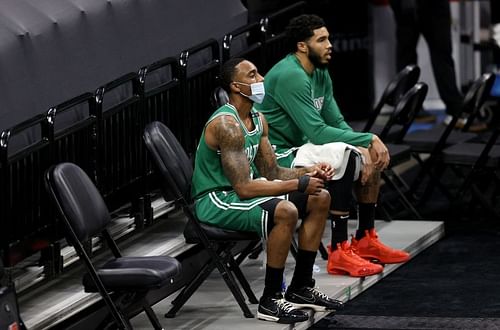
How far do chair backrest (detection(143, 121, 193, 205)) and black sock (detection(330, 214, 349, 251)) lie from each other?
3.57 ft

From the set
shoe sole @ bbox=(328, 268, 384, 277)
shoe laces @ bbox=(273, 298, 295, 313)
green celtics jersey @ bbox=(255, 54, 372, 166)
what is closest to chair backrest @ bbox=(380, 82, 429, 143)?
green celtics jersey @ bbox=(255, 54, 372, 166)

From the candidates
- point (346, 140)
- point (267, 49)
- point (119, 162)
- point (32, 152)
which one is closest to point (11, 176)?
point (32, 152)

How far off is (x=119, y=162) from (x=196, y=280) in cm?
85

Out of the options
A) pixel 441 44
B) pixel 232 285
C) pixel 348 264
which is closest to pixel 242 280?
pixel 232 285

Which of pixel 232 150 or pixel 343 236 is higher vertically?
pixel 232 150

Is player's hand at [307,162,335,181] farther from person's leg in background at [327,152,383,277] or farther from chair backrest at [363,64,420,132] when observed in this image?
chair backrest at [363,64,420,132]

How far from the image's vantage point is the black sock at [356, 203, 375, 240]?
814 centimetres

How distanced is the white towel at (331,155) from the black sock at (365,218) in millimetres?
369

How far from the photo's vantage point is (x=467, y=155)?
9.37 m

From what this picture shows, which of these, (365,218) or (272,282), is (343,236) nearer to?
(365,218)

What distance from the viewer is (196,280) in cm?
707

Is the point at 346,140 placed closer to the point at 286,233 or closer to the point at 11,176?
the point at 286,233

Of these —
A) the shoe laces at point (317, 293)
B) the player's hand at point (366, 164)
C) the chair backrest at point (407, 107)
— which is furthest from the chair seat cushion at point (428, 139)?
the shoe laces at point (317, 293)

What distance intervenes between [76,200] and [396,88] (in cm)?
357
